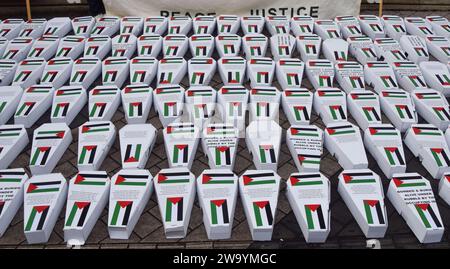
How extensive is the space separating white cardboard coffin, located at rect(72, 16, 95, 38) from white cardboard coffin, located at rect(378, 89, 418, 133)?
519 centimetres

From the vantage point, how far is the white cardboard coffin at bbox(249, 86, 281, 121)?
608 centimetres

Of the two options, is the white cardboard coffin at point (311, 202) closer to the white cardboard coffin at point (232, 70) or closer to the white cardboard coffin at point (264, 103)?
the white cardboard coffin at point (264, 103)

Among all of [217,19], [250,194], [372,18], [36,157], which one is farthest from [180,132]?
[372,18]

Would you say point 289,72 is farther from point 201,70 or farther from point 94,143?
point 94,143

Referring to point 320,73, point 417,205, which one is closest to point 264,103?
point 320,73

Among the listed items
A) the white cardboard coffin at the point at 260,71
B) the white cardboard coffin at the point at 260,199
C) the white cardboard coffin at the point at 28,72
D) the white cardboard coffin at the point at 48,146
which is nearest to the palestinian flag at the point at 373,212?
the white cardboard coffin at the point at 260,199

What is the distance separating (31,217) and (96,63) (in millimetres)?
3142

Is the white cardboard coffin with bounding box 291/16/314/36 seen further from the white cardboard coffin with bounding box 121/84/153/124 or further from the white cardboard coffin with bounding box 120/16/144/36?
the white cardboard coffin with bounding box 121/84/153/124

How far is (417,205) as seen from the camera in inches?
187

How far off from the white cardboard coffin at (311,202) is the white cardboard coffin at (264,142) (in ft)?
1.26

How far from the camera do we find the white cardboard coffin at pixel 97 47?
7.45 m

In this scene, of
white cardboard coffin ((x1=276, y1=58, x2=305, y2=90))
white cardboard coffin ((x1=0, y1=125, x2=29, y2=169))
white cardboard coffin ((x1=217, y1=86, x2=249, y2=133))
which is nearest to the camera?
white cardboard coffin ((x1=0, y1=125, x2=29, y2=169))

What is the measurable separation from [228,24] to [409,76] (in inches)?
128

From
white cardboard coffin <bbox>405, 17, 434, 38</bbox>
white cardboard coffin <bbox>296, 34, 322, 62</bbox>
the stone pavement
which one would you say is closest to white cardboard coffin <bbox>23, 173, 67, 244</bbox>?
the stone pavement
